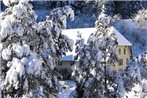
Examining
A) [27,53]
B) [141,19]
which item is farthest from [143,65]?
[141,19]

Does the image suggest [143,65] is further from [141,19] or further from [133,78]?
[141,19]

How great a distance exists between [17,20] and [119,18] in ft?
208

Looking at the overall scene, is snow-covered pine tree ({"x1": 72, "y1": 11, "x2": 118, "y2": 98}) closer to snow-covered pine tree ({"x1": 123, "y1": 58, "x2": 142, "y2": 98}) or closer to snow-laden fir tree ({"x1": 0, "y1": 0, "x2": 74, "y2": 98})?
snow-covered pine tree ({"x1": 123, "y1": 58, "x2": 142, "y2": 98})

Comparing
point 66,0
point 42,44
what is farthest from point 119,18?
→ point 42,44

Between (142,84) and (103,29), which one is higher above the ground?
(103,29)

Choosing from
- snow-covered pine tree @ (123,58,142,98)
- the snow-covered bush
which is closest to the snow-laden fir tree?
snow-covered pine tree @ (123,58,142,98)

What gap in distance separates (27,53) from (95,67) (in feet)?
16.5

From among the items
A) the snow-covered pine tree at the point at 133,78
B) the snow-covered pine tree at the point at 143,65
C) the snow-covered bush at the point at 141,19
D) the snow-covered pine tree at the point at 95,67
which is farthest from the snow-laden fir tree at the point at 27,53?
the snow-covered bush at the point at 141,19

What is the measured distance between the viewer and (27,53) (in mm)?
12438

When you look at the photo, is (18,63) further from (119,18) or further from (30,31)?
(119,18)

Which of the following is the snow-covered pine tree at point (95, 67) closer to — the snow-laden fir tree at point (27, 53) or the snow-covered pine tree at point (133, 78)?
the snow-covered pine tree at point (133, 78)

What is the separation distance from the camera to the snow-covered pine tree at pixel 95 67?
16.9 meters

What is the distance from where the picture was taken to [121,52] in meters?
58.2

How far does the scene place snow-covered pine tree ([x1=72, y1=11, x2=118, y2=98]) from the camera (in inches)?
666
